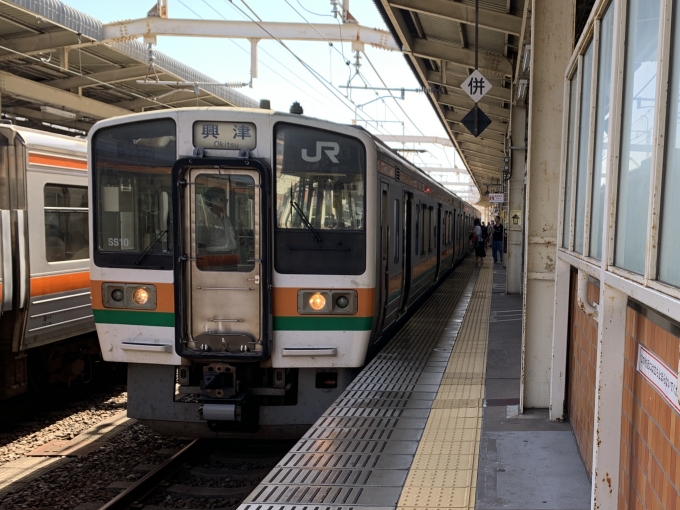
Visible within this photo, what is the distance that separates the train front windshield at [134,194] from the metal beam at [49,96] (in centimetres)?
783

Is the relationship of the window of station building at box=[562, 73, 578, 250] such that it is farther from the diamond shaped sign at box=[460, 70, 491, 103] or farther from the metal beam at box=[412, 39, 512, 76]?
the metal beam at box=[412, 39, 512, 76]

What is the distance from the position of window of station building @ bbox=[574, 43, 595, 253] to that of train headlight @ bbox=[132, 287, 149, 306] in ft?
10.7

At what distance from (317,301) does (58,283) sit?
11.4 ft

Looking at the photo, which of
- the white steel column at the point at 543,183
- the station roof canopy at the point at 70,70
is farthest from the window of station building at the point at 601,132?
the station roof canopy at the point at 70,70

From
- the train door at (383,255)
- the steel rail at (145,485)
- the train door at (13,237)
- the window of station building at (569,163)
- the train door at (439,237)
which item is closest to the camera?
the window of station building at (569,163)

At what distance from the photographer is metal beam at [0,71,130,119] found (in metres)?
12.1

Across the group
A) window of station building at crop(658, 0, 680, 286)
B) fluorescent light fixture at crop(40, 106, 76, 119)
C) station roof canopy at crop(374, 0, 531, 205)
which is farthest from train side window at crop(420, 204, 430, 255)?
window of station building at crop(658, 0, 680, 286)

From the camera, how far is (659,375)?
222 centimetres

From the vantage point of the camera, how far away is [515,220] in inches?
568

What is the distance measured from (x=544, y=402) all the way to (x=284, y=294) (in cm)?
215

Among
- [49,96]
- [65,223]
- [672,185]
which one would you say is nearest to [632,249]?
[672,185]

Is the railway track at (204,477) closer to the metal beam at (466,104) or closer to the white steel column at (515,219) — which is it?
the white steel column at (515,219)

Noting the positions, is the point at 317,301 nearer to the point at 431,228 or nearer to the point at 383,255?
the point at 383,255

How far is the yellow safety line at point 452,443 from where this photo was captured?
3.69m
